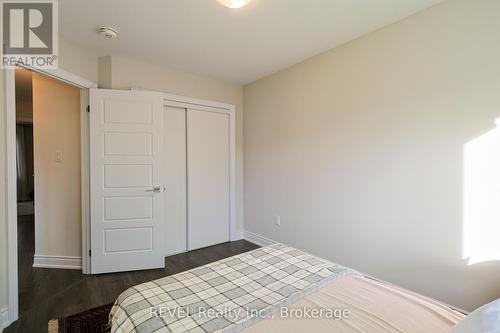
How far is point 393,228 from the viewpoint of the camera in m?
2.16

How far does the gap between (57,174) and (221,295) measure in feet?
9.00

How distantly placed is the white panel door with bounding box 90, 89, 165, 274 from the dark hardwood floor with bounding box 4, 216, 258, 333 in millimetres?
162

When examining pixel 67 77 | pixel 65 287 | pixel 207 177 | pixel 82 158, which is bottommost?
pixel 65 287

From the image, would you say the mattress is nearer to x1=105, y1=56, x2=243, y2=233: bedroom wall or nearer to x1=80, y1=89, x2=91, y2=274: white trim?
x1=80, y1=89, x2=91, y2=274: white trim

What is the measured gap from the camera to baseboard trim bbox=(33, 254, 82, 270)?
2768mm

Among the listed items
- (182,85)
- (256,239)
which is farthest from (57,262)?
(182,85)

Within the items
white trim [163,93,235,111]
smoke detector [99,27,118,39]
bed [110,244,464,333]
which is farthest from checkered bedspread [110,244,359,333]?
white trim [163,93,235,111]

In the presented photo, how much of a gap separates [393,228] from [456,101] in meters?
1.15

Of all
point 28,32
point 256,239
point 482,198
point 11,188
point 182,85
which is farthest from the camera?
point 256,239

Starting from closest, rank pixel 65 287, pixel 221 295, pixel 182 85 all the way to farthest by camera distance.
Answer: pixel 221 295
pixel 65 287
pixel 182 85

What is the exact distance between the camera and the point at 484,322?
74 cm

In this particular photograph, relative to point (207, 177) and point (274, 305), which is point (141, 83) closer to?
point (207, 177)

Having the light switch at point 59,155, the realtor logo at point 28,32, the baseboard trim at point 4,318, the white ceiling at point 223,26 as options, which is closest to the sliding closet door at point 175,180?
the white ceiling at point 223,26

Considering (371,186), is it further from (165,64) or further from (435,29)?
(165,64)
